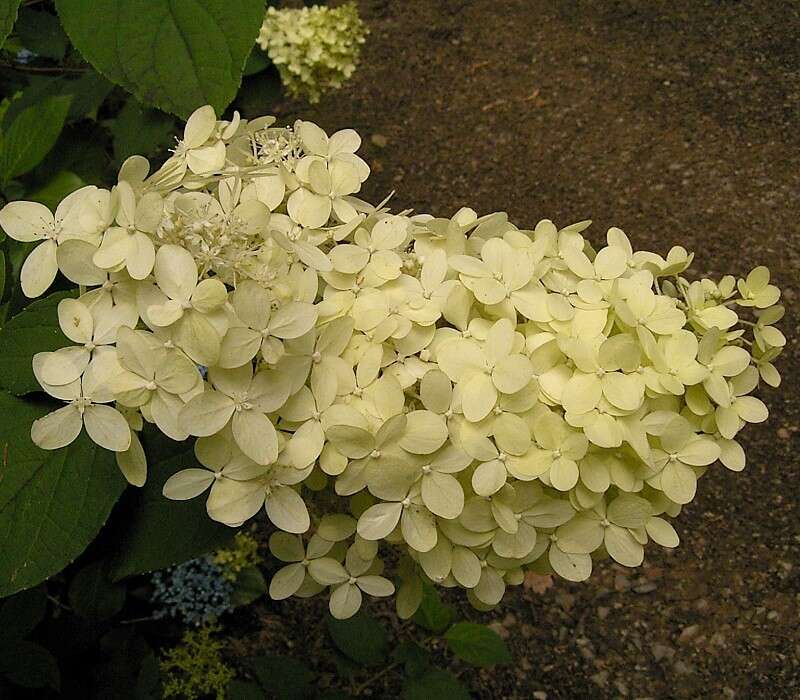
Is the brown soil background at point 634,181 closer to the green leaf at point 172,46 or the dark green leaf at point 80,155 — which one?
the dark green leaf at point 80,155

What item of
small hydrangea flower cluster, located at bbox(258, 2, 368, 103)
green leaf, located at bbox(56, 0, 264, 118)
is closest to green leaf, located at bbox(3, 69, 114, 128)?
small hydrangea flower cluster, located at bbox(258, 2, 368, 103)

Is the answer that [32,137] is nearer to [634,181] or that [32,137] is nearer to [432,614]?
[432,614]

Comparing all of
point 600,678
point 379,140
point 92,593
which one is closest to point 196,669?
point 92,593

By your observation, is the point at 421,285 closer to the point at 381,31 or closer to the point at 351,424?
the point at 351,424

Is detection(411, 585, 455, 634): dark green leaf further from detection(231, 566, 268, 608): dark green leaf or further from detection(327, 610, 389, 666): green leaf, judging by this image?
detection(231, 566, 268, 608): dark green leaf

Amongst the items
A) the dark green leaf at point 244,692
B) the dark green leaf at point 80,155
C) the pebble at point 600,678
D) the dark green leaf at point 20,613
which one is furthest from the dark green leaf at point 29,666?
the pebble at point 600,678

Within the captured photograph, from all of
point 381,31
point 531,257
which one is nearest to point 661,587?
point 531,257

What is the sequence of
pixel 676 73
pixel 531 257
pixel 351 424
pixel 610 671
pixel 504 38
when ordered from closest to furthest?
1. pixel 351 424
2. pixel 531 257
3. pixel 610 671
4. pixel 676 73
5. pixel 504 38
